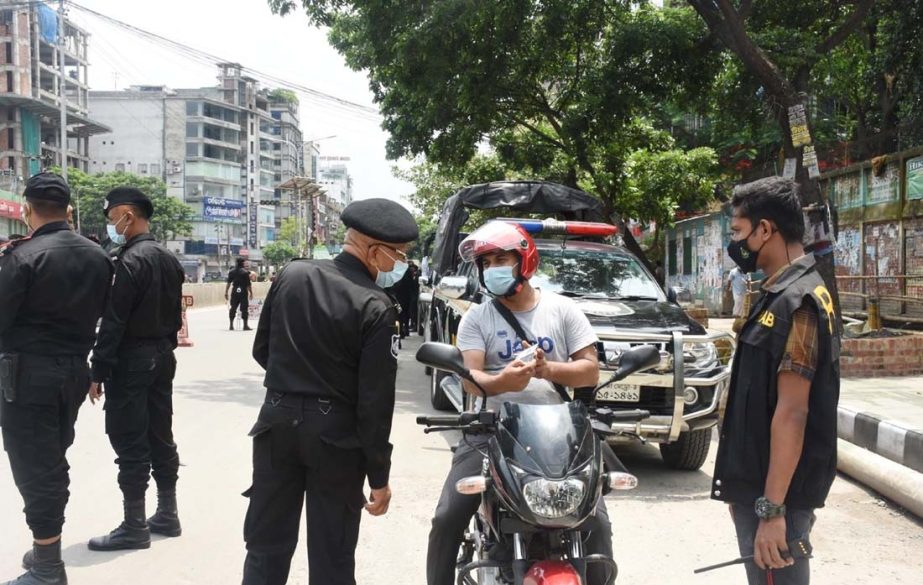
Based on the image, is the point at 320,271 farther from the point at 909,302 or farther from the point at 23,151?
the point at 23,151

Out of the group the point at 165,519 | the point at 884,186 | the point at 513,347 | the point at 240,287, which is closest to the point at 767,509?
the point at 513,347

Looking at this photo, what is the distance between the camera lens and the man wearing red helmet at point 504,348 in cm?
320

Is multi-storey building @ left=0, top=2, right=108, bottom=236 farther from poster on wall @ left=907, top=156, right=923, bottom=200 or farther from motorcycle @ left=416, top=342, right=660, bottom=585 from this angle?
motorcycle @ left=416, top=342, right=660, bottom=585

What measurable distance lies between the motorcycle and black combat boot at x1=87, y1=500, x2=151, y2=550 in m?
2.53

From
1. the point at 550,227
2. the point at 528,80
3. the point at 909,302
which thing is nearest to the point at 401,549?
the point at 550,227

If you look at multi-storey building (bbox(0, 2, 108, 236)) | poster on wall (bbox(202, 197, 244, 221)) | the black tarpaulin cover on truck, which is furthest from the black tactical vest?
poster on wall (bbox(202, 197, 244, 221))

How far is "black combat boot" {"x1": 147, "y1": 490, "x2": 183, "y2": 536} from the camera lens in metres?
4.97

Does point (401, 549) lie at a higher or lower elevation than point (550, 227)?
lower

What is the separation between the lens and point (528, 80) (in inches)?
607

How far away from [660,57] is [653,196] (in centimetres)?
362

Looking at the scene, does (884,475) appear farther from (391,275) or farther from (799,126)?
(799,126)

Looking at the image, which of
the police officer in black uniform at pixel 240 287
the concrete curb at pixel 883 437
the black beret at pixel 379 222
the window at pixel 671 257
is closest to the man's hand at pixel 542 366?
the black beret at pixel 379 222

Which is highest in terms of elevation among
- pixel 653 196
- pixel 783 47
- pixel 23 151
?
pixel 23 151

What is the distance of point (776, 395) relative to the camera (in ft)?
8.36
